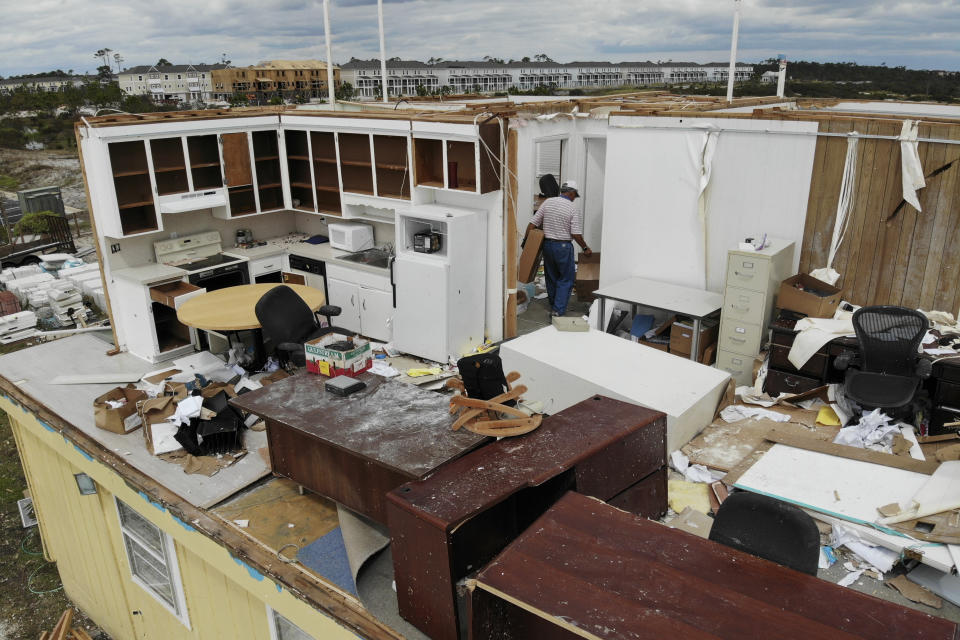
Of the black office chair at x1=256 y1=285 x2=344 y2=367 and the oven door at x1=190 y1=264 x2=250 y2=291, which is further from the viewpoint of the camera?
the oven door at x1=190 y1=264 x2=250 y2=291

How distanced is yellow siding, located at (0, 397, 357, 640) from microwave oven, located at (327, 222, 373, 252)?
10.9 feet

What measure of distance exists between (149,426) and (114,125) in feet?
10.6

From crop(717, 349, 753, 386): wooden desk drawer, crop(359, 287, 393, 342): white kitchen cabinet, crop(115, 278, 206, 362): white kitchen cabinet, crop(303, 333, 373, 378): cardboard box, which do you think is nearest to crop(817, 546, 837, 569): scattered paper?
crop(717, 349, 753, 386): wooden desk drawer

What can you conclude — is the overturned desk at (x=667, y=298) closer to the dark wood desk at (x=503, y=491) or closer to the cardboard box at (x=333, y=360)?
the cardboard box at (x=333, y=360)

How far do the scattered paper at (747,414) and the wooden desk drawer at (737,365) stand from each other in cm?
71

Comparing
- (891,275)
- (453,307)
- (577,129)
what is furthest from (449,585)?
(577,129)

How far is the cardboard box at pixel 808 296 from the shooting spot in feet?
17.3

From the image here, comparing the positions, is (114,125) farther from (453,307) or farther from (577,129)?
(577,129)

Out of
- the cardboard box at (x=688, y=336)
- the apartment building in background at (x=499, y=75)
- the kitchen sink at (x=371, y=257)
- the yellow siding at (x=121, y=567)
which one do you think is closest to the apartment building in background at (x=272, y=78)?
the apartment building in background at (x=499, y=75)

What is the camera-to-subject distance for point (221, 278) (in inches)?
291

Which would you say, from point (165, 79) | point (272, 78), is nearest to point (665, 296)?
point (272, 78)

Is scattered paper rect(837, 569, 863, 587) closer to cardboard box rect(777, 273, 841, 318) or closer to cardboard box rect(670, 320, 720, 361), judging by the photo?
cardboard box rect(777, 273, 841, 318)

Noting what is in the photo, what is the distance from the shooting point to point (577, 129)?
27.8 ft

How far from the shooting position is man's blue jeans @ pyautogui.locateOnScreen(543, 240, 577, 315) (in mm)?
7121
